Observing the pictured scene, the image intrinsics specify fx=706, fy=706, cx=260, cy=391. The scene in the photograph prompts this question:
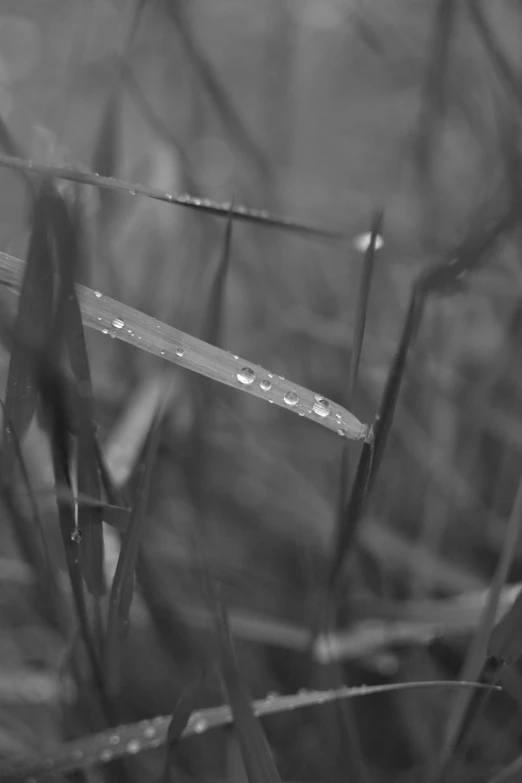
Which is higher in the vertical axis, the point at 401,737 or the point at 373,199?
the point at 373,199

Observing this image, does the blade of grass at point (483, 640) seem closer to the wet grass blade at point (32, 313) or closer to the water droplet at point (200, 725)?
the water droplet at point (200, 725)

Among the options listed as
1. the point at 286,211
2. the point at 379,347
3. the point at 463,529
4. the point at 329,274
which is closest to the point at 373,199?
the point at 329,274

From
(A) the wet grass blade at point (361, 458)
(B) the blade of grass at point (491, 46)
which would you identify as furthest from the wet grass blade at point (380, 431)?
(B) the blade of grass at point (491, 46)

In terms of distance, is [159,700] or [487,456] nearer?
[159,700]

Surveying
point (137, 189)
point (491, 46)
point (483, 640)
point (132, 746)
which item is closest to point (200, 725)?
point (132, 746)

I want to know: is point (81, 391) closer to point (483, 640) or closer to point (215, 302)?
point (215, 302)

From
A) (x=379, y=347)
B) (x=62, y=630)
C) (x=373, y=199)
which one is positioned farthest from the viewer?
(x=373, y=199)

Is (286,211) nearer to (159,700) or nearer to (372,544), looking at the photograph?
(372,544)
